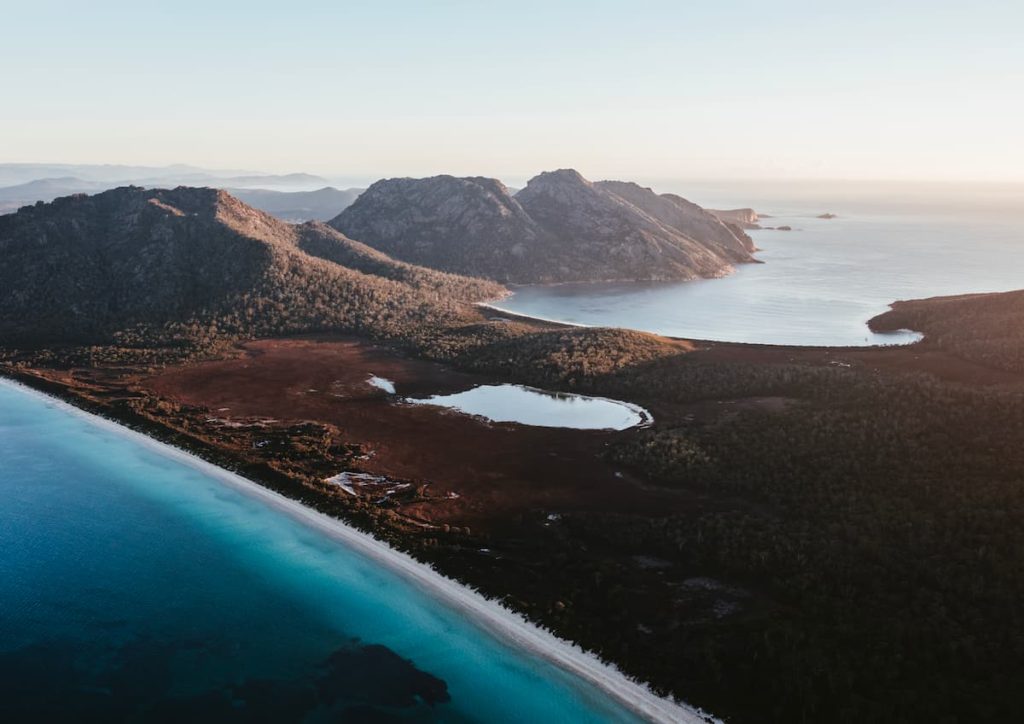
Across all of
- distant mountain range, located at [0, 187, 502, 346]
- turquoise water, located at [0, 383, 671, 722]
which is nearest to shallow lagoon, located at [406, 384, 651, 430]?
turquoise water, located at [0, 383, 671, 722]

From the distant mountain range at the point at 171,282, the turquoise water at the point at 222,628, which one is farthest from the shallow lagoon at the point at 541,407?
the distant mountain range at the point at 171,282

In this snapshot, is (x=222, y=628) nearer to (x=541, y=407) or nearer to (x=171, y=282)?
(x=541, y=407)

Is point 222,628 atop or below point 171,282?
below

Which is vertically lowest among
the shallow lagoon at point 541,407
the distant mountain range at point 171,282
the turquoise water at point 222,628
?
the turquoise water at point 222,628

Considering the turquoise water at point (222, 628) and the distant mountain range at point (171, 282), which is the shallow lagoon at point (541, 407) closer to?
the turquoise water at point (222, 628)

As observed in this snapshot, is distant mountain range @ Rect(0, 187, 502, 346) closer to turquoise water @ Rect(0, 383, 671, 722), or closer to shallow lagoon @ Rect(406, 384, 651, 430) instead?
shallow lagoon @ Rect(406, 384, 651, 430)

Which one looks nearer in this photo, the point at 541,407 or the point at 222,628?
the point at 222,628

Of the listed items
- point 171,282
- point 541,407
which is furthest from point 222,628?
point 171,282
